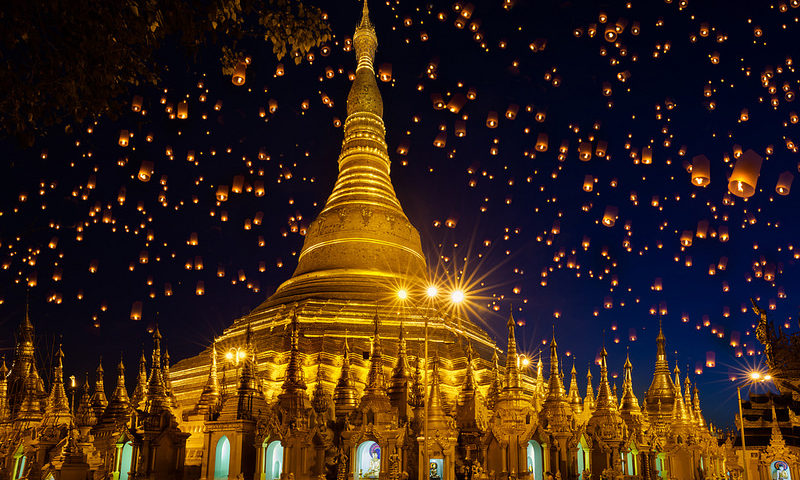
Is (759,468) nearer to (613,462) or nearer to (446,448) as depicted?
(613,462)

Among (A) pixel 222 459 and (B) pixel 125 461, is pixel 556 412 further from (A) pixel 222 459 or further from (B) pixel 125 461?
(B) pixel 125 461

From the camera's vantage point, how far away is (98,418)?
30562 millimetres

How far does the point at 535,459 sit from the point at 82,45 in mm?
21187

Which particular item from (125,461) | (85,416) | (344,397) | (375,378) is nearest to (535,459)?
(375,378)

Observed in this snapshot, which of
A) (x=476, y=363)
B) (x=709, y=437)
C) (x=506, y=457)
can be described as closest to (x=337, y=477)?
(x=506, y=457)

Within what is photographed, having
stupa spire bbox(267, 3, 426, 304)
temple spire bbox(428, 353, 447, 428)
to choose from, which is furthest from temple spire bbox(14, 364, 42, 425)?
temple spire bbox(428, 353, 447, 428)

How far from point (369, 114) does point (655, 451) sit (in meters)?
35.0

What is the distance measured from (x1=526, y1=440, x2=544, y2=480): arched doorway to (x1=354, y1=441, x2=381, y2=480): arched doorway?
5547 millimetres

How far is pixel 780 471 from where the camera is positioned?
40.7m

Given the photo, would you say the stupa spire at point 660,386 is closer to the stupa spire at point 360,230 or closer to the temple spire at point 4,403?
the stupa spire at point 360,230

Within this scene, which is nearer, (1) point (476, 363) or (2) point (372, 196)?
(1) point (476, 363)

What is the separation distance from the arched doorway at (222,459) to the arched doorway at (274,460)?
140 cm

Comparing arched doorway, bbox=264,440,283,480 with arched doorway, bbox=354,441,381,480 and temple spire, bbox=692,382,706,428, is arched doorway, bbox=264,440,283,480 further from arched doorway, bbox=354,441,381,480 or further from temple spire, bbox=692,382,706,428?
temple spire, bbox=692,382,706,428

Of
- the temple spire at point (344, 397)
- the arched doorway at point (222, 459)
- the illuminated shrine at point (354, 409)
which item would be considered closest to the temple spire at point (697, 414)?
the illuminated shrine at point (354, 409)
